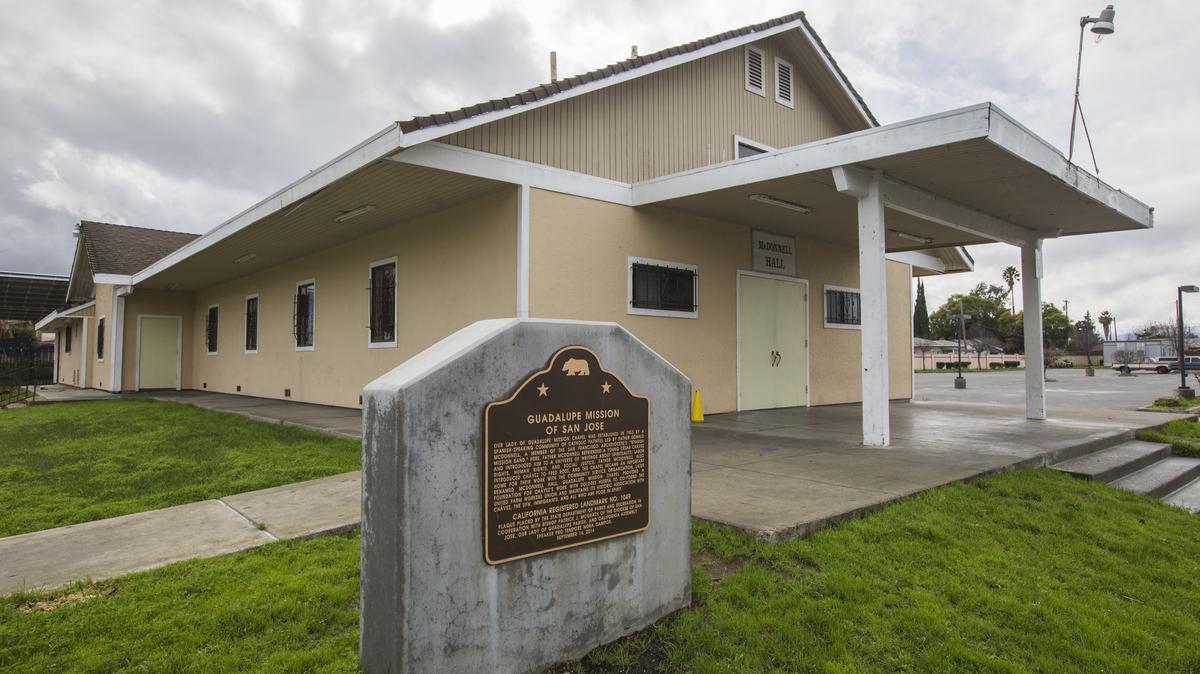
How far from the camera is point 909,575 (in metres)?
3.47

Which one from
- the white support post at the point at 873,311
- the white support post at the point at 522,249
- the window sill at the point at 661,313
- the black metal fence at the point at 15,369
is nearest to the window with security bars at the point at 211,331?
the black metal fence at the point at 15,369

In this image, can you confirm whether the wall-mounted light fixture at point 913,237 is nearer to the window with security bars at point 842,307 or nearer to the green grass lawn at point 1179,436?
the window with security bars at point 842,307

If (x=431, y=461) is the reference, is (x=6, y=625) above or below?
below

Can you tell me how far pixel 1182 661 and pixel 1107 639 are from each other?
26cm

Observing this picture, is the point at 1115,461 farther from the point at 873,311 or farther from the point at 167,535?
the point at 167,535

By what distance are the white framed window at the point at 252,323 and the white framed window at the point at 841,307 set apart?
44.5 feet

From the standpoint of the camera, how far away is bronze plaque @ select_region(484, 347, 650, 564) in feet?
8.24

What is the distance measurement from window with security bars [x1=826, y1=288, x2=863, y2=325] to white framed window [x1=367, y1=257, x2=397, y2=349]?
8.23 m

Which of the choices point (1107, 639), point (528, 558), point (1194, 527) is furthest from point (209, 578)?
point (1194, 527)

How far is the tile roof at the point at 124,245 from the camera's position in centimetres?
1819

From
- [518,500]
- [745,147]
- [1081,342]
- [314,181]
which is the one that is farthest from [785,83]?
[1081,342]

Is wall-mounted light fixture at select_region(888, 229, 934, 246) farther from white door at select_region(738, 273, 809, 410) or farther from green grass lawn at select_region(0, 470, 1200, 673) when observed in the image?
green grass lawn at select_region(0, 470, 1200, 673)

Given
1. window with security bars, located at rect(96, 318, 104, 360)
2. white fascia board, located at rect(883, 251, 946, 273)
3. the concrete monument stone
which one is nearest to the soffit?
the concrete monument stone

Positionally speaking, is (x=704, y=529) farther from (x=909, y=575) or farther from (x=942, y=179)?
(x=942, y=179)
